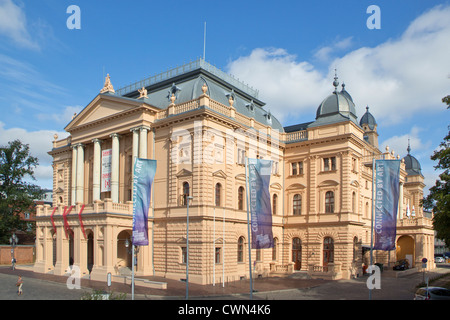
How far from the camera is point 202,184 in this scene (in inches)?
1436

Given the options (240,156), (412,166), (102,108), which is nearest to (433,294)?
(240,156)

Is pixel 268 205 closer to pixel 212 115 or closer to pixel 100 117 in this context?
pixel 212 115

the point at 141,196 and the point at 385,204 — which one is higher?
the point at 141,196

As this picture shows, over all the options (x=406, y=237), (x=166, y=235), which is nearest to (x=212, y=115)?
(x=166, y=235)

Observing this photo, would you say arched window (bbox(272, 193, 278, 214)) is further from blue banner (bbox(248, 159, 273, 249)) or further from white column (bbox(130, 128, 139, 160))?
white column (bbox(130, 128, 139, 160))

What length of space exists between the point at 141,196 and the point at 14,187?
38445mm

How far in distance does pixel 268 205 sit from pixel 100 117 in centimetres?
2139

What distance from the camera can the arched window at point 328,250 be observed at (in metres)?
42.7

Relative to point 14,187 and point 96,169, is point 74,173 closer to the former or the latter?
point 96,169

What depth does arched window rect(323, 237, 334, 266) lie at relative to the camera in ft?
140

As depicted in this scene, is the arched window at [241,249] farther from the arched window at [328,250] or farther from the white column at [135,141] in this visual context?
the white column at [135,141]

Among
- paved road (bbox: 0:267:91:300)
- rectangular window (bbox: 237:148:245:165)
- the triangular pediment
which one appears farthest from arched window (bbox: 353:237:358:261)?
paved road (bbox: 0:267:91:300)

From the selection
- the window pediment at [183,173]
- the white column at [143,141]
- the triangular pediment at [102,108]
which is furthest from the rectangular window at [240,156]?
the triangular pediment at [102,108]

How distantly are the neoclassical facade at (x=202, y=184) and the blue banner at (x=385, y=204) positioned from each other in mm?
9817
